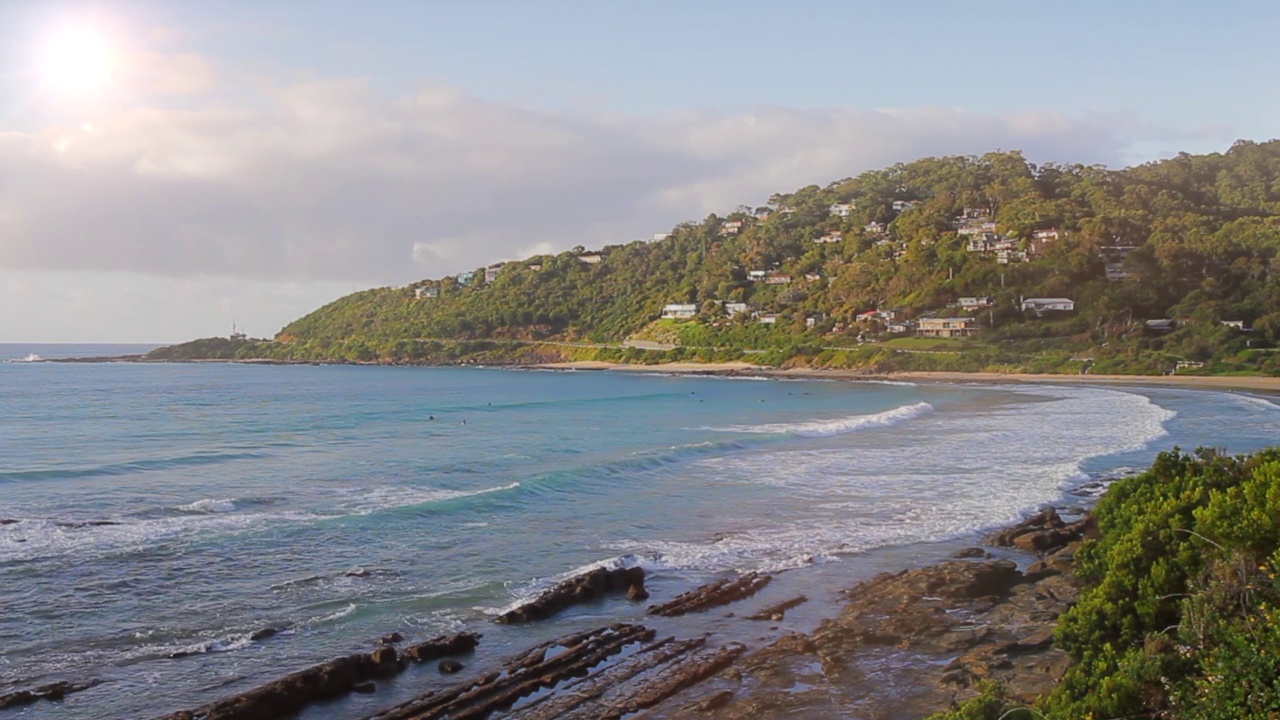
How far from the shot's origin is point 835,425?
4547 centimetres

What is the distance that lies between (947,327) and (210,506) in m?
81.6

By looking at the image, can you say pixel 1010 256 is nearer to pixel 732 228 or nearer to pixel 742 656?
pixel 732 228

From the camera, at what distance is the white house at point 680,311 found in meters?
129

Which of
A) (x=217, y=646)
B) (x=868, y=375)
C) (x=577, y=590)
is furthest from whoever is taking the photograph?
(x=868, y=375)

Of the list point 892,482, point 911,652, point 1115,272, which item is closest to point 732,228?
point 1115,272

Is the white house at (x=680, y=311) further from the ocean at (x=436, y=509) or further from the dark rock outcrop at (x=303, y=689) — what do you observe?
the dark rock outcrop at (x=303, y=689)

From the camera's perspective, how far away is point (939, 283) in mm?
102875

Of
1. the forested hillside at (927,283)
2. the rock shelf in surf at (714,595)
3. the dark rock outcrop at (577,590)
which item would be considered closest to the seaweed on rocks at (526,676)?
the rock shelf in surf at (714,595)

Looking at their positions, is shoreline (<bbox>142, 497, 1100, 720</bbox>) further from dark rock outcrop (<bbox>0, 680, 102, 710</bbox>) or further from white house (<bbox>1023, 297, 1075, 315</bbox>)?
white house (<bbox>1023, 297, 1075, 315</bbox>)

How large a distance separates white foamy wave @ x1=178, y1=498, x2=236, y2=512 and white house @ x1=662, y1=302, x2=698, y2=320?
105314mm

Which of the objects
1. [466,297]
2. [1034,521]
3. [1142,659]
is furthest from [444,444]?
[466,297]

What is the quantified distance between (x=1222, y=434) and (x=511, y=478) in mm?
28409

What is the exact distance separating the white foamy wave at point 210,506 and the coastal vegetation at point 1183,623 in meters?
20.4

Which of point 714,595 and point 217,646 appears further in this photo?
point 714,595
